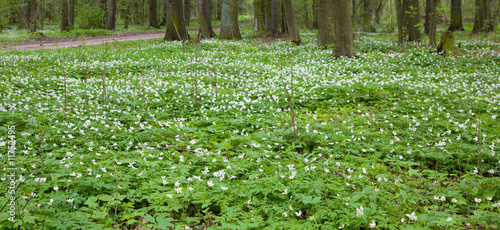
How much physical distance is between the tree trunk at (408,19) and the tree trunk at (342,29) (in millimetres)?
4877

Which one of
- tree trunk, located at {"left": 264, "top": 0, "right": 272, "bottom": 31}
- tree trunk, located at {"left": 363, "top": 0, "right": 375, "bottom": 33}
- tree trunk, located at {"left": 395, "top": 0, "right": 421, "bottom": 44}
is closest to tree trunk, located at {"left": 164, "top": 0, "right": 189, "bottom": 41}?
tree trunk, located at {"left": 264, "top": 0, "right": 272, "bottom": 31}

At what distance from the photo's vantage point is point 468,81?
895 centimetres

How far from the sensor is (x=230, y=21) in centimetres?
2023

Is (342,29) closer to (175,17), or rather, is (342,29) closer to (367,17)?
(175,17)

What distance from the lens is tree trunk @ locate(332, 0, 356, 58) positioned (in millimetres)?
12219

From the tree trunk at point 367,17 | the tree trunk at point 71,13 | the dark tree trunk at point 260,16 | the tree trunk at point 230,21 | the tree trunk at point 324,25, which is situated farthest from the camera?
the tree trunk at point 367,17

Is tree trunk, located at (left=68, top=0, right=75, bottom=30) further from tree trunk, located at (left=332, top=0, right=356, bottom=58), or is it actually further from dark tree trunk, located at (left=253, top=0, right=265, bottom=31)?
tree trunk, located at (left=332, top=0, right=356, bottom=58)

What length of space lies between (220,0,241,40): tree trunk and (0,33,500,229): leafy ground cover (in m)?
11.2

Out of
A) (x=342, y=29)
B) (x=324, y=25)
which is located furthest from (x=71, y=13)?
(x=342, y=29)

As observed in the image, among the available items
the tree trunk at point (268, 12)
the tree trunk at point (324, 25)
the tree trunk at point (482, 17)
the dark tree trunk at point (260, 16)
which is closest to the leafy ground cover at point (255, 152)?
the tree trunk at point (324, 25)

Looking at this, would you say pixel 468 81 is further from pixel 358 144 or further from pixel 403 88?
pixel 358 144

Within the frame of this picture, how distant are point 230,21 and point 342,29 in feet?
31.3

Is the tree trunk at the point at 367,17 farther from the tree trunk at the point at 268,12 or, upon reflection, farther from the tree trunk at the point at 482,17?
the tree trunk at the point at 268,12

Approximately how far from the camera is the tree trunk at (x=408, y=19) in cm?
1554
